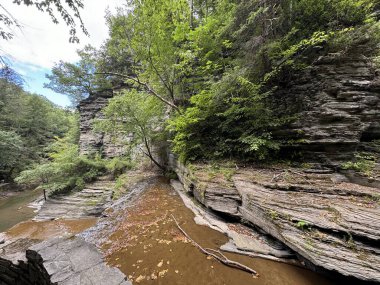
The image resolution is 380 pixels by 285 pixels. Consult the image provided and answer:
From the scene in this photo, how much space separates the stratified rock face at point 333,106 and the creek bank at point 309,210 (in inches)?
38.1

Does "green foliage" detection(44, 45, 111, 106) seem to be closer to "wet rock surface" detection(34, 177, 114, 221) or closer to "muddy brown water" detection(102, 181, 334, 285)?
"wet rock surface" detection(34, 177, 114, 221)

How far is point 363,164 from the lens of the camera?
4855 millimetres

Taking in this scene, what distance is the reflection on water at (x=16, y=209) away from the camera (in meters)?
9.89

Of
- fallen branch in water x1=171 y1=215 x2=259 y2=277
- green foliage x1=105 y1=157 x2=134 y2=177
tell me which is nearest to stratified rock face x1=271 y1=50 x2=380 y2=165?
fallen branch in water x1=171 y1=215 x2=259 y2=277

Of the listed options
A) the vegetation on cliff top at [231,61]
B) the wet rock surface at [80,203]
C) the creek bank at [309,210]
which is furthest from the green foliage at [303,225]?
the wet rock surface at [80,203]

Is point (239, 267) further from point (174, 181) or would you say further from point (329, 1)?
point (329, 1)

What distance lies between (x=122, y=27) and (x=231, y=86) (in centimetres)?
663

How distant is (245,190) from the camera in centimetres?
430

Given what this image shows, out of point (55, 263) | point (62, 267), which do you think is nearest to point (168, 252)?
point (62, 267)

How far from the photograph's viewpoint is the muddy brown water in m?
2.70

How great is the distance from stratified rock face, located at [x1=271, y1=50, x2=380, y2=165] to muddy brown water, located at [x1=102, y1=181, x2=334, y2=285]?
380 centimetres

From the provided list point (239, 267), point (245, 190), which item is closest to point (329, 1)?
point (245, 190)

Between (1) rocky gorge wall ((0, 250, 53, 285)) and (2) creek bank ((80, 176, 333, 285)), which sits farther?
(1) rocky gorge wall ((0, 250, 53, 285))

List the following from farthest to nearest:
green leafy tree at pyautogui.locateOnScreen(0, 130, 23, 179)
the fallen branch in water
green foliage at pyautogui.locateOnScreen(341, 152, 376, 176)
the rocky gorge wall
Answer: green leafy tree at pyautogui.locateOnScreen(0, 130, 23, 179)
green foliage at pyautogui.locateOnScreen(341, 152, 376, 176)
the rocky gorge wall
the fallen branch in water
